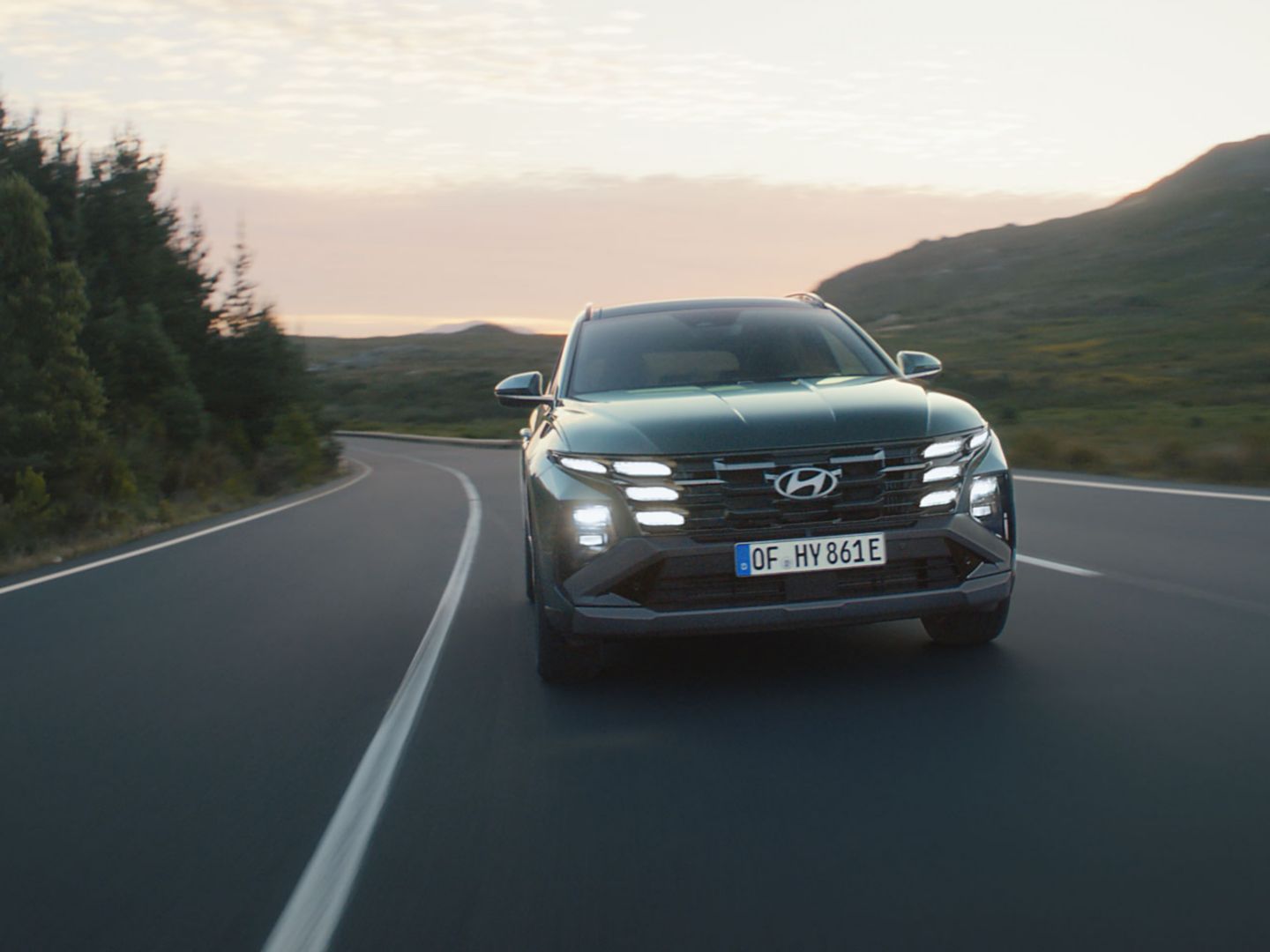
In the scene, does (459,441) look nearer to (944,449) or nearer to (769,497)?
(944,449)

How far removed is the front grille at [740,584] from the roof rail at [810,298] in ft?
9.48

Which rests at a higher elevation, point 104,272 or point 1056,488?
point 104,272

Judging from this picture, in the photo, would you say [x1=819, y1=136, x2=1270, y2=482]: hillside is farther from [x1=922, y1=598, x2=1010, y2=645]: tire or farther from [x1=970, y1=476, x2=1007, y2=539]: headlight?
[x1=970, y1=476, x2=1007, y2=539]: headlight

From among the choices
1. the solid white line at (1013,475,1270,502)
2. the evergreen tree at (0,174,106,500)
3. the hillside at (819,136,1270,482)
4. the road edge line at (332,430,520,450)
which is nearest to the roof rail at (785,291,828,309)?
the solid white line at (1013,475,1270,502)

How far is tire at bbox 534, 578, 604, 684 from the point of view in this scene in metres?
5.73

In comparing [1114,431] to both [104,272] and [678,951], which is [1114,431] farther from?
[678,951]

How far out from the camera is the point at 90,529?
1955 cm

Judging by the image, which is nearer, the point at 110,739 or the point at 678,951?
the point at 678,951

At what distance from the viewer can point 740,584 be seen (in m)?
5.26

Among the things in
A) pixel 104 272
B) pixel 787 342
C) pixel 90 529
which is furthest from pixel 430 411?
pixel 787 342

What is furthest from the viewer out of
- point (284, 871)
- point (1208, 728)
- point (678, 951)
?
point (1208, 728)

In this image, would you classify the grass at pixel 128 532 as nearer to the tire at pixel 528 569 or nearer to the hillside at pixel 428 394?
the tire at pixel 528 569

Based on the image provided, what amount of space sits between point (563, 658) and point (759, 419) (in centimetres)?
131

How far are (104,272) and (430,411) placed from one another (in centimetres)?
8328
